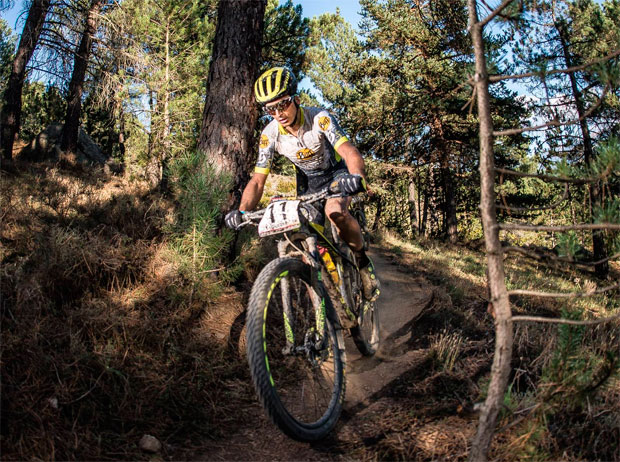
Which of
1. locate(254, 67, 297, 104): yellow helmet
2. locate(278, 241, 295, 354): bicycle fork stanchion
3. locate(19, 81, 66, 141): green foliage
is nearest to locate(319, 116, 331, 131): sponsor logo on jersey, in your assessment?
locate(254, 67, 297, 104): yellow helmet

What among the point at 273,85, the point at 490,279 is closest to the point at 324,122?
the point at 273,85

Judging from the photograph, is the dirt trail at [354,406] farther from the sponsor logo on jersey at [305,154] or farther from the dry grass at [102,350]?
the sponsor logo on jersey at [305,154]

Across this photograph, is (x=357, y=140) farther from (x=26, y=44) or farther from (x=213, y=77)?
(x=213, y=77)

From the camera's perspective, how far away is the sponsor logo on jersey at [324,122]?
4.09 meters

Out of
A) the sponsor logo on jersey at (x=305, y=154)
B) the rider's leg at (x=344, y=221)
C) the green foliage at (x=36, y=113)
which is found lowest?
the rider's leg at (x=344, y=221)

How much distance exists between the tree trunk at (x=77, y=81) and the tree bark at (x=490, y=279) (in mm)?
12968

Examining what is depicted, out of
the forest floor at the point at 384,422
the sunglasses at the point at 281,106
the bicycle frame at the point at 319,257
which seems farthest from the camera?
the sunglasses at the point at 281,106

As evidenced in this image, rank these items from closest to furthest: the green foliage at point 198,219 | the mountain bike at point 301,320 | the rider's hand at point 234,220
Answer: the mountain bike at point 301,320 < the rider's hand at point 234,220 < the green foliage at point 198,219

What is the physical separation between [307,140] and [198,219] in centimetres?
136

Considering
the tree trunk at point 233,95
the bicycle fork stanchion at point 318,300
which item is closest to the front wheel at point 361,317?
the bicycle fork stanchion at point 318,300

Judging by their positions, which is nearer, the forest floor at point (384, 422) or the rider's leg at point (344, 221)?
the forest floor at point (384, 422)

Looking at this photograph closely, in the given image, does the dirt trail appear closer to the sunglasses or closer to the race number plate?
the race number plate

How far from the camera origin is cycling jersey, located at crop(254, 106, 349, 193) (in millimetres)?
4105

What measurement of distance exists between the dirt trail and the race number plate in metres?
1.42
